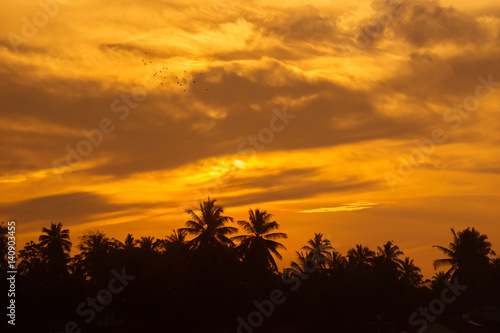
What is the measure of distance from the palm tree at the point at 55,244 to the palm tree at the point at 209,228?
24.5 m

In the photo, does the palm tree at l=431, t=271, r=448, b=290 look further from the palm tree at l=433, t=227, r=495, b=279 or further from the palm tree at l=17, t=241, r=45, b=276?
the palm tree at l=17, t=241, r=45, b=276

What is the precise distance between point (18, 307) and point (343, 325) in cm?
2420

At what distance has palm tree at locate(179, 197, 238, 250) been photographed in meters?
53.1

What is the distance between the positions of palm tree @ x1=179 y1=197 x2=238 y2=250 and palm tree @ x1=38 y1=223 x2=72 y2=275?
80.3 ft

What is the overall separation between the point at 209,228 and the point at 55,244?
28188 mm

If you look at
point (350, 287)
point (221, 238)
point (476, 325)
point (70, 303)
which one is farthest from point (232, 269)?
point (476, 325)

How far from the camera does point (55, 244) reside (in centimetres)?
7412

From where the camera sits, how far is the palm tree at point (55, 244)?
7250cm

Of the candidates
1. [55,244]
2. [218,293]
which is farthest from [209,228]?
[55,244]

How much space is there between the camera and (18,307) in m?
47.1

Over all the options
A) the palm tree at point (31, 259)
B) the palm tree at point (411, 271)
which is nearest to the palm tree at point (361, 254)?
the palm tree at point (411, 271)

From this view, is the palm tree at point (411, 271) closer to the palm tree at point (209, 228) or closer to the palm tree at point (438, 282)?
the palm tree at point (438, 282)

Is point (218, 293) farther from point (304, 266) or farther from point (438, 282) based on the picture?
point (438, 282)

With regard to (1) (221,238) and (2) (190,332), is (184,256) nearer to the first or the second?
(1) (221,238)
